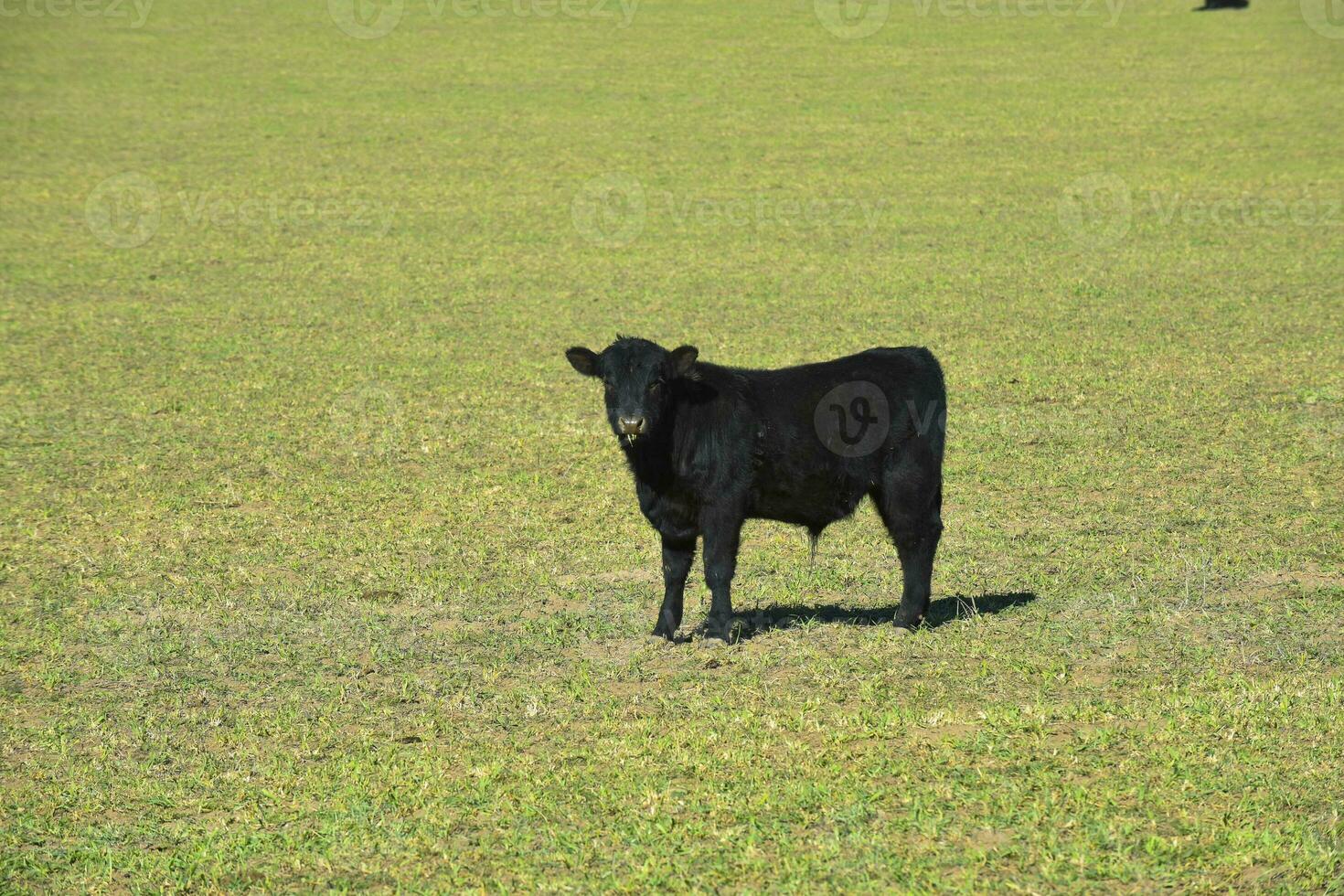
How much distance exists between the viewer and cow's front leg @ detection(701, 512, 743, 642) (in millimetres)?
9789

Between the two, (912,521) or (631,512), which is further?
(631,512)

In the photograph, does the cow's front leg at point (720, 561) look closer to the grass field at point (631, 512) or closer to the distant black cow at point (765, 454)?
the distant black cow at point (765, 454)

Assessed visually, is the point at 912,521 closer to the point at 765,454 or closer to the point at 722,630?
the point at 765,454

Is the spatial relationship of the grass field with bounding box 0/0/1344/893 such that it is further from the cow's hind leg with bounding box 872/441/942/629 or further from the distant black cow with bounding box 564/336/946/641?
the distant black cow with bounding box 564/336/946/641

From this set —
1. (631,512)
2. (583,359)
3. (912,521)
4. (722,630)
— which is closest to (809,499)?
(912,521)

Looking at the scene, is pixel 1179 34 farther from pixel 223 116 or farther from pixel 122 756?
pixel 122 756

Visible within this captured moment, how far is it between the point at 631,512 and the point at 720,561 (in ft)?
13.4

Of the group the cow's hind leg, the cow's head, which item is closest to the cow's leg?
the cow's head

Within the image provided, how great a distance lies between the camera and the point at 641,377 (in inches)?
378

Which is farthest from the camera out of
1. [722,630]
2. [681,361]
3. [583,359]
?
[583,359]

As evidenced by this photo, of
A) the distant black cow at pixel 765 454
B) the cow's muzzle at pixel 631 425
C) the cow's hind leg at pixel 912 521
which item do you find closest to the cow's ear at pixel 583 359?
the distant black cow at pixel 765 454

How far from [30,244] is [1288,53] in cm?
3407

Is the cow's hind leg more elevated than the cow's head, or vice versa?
the cow's head

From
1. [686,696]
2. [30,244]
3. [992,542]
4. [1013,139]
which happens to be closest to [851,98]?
[1013,139]
